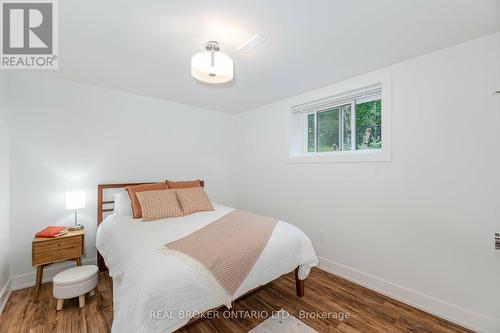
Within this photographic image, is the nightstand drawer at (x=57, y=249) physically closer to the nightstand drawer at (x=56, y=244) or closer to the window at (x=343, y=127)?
the nightstand drawer at (x=56, y=244)

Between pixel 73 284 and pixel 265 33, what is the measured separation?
2810mm

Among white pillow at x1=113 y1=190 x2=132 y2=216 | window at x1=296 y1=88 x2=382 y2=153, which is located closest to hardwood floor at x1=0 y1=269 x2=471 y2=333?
white pillow at x1=113 y1=190 x2=132 y2=216

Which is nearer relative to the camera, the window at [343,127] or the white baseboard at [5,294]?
the white baseboard at [5,294]

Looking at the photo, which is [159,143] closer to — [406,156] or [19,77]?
[19,77]

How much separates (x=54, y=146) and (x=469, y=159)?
438cm

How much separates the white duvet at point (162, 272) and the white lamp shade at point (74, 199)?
506 mm

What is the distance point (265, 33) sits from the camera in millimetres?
1712

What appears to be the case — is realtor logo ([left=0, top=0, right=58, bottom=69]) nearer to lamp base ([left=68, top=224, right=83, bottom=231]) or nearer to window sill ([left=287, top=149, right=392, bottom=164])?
lamp base ([left=68, top=224, right=83, bottom=231])


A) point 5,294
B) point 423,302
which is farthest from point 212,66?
point 5,294

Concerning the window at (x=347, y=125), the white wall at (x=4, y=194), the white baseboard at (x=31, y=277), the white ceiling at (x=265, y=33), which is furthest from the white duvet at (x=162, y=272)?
the white ceiling at (x=265, y=33)

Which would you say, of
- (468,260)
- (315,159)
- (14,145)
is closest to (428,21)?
(315,159)

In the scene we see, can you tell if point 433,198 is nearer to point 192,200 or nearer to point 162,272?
point 162,272

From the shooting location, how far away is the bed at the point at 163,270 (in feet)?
4.00

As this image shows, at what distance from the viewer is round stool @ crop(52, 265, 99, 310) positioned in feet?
6.23
